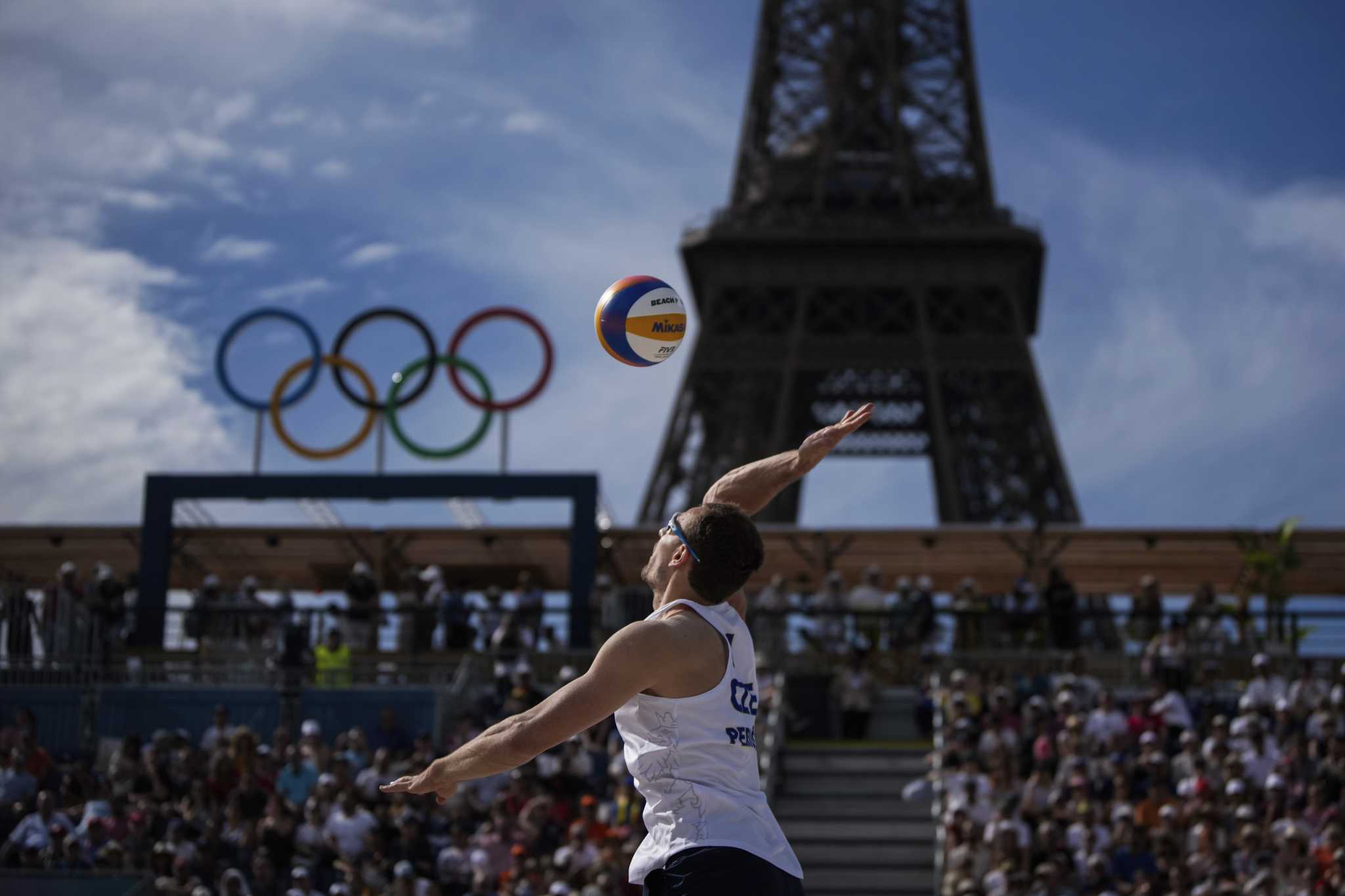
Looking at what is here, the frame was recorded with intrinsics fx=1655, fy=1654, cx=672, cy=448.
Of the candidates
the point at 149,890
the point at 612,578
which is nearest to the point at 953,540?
the point at 612,578

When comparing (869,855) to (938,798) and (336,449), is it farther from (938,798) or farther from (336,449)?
(336,449)

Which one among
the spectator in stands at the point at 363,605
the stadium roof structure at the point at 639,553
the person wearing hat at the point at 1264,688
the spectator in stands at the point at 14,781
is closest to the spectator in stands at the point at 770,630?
the stadium roof structure at the point at 639,553

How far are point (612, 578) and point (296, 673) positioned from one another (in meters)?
7.01

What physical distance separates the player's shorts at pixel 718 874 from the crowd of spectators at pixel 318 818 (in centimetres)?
951

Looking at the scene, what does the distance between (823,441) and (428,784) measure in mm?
2060

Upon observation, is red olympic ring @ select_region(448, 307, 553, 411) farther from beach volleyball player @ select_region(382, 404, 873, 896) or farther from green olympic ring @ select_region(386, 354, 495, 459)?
beach volleyball player @ select_region(382, 404, 873, 896)

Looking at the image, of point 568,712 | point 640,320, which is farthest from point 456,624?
point 568,712

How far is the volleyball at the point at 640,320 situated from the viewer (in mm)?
7547

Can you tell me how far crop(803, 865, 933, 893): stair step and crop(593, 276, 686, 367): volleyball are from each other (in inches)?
365

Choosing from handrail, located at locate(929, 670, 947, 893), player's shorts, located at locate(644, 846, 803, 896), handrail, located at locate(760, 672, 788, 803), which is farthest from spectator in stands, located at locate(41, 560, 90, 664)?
player's shorts, located at locate(644, 846, 803, 896)

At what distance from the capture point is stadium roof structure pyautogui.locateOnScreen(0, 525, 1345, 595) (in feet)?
80.8

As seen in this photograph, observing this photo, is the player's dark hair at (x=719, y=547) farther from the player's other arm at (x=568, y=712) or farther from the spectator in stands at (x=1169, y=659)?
the spectator in stands at (x=1169, y=659)

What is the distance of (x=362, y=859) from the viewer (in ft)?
50.6

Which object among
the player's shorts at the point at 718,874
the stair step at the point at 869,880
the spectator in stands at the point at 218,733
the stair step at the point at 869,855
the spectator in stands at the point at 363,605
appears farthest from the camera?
the spectator in stands at the point at 363,605
